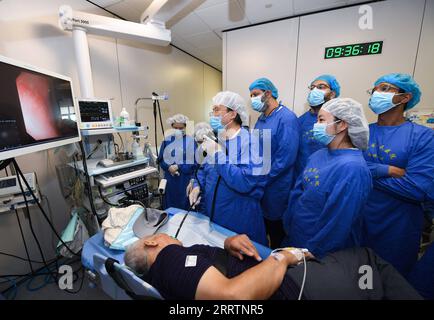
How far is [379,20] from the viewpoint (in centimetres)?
200

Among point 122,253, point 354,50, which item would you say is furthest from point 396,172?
point 122,253

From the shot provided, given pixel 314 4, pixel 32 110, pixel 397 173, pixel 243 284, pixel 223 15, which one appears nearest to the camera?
pixel 243 284

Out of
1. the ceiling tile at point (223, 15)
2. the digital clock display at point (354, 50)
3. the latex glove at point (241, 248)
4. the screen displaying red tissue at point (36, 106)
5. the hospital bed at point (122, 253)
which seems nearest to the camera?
the hospital bed at point (122, 253)

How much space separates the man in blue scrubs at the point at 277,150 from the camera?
165cm

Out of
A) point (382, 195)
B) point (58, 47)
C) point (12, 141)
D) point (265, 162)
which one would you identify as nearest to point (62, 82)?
point (12, 141)

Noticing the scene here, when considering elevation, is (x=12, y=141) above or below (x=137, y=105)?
below

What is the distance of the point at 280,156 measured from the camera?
1.65m

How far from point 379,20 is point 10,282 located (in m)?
4.34

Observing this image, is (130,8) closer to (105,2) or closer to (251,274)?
(105,2)

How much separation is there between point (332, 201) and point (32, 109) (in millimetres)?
1751

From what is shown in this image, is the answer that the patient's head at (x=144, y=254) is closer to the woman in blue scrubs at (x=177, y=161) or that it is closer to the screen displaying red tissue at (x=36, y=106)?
the screen displaying red tissue at (x=36, y=106)

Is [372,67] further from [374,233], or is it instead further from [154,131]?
[154,131]

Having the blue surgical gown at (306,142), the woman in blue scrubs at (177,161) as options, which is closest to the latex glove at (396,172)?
the blue surgical gown at (306,142)

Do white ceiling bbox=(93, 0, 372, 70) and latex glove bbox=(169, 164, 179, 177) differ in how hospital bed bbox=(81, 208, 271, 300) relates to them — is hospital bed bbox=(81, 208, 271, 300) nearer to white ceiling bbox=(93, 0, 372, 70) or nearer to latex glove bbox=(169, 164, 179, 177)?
latex glove bbox=(169, 164, 179, 177)
